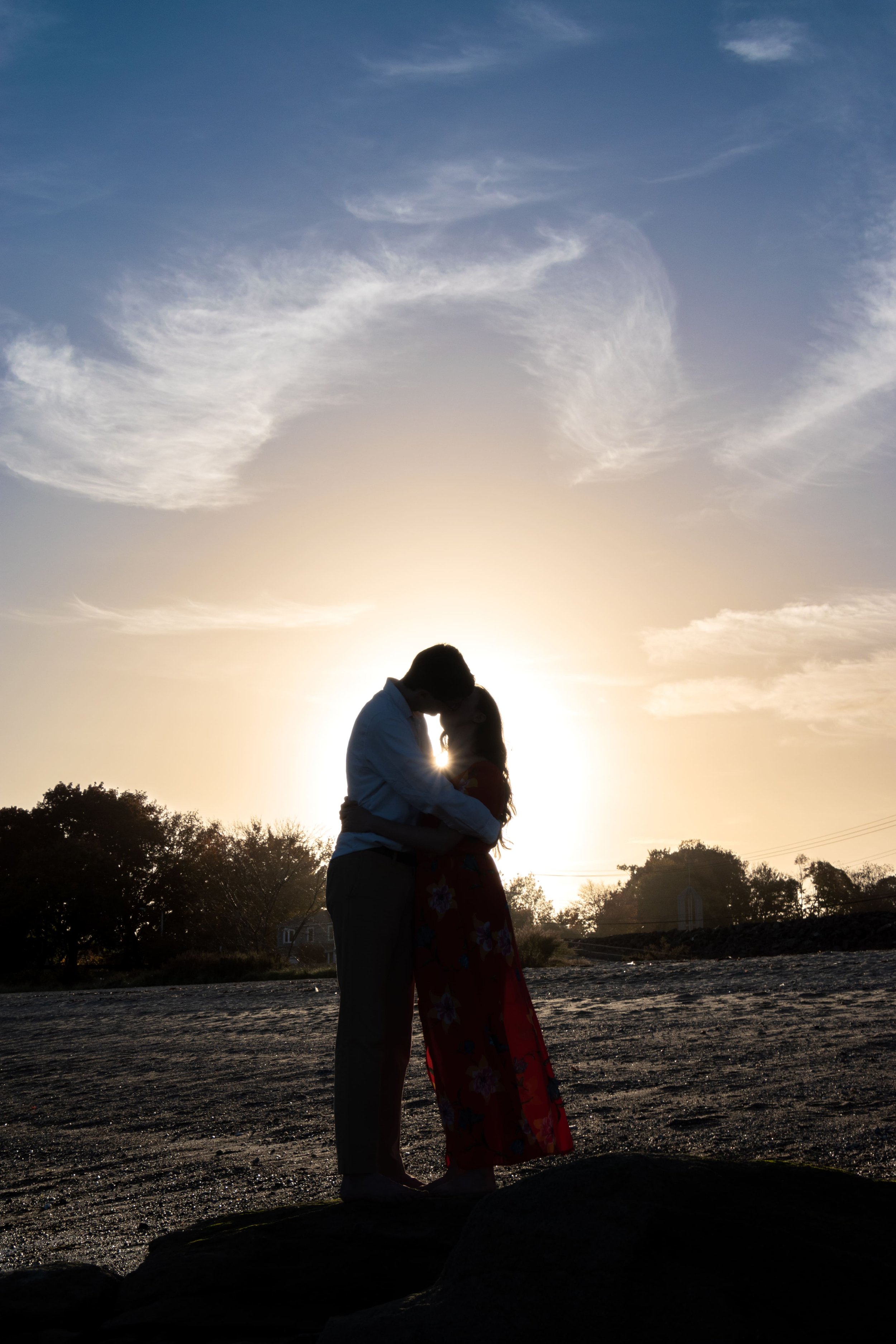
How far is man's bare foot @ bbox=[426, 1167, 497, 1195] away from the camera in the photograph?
11.7 ft

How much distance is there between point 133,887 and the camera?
1585 inches

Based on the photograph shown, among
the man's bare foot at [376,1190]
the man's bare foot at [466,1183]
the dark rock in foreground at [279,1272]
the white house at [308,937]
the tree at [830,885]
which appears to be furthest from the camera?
the tree at [830,885]

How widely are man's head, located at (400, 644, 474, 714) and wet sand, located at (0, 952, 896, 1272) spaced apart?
6.54 feet

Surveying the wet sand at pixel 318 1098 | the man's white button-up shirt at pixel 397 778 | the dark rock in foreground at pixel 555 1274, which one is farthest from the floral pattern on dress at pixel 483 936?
the wet sand at pixel 318 1098

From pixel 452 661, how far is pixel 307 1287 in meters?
1.99

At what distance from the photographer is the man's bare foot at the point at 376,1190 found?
11.2ft

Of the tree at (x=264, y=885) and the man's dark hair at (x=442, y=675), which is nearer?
the man's dark hair at (x=442, y=675)

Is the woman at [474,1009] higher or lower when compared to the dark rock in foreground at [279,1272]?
higher

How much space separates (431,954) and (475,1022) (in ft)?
0.93

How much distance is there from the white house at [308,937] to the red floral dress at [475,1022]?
86.9 feet

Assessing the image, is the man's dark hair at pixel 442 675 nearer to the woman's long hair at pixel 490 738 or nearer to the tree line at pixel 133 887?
the woman's long hair at pixel 490 738

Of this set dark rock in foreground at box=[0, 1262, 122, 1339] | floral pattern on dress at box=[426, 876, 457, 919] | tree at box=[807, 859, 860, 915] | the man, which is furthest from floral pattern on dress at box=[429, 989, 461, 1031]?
tree at box=[807, 859, 860, 915]

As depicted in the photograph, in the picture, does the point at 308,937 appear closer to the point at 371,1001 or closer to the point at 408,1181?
the point at 408,1181

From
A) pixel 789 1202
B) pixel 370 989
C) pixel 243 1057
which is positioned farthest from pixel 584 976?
pixel 789 1202
